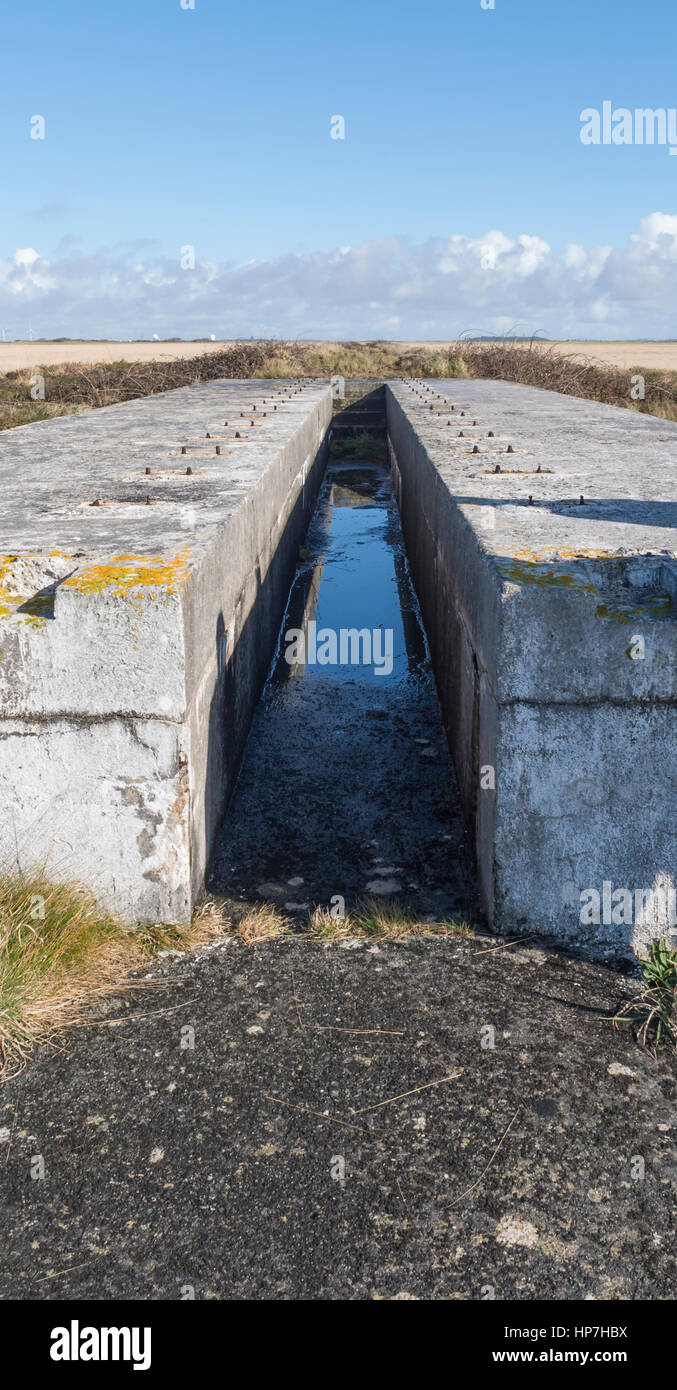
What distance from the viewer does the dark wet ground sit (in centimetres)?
384

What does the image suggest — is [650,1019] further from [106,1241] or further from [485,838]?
[106,1241]

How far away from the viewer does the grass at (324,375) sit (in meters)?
20.5

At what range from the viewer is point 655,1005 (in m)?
2.96

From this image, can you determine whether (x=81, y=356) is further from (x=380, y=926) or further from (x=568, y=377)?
(x=380, y=926)

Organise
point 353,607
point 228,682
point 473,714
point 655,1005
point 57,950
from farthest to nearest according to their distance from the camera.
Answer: point 353,607 < point 228,682 < point 473,714 < point 57,950 < point 655,1005

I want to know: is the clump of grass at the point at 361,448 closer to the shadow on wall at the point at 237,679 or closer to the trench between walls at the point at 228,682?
the shadow on wall at the point at 237,679

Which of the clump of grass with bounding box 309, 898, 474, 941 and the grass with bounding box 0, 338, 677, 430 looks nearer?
the clump of grass with bounding box 309, 898, 474, 941
